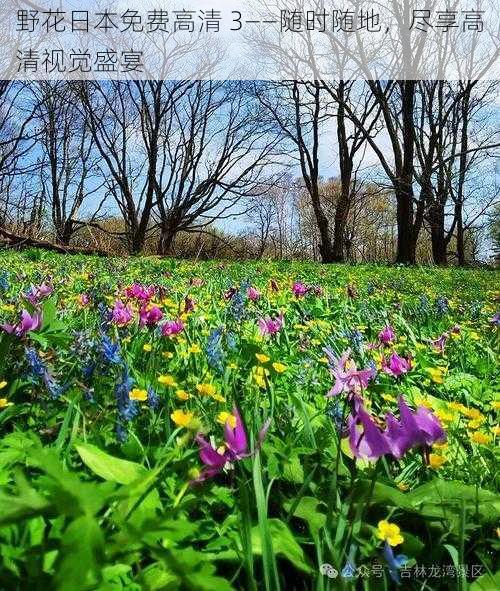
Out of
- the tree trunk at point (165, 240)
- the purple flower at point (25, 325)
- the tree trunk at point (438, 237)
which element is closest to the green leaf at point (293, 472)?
the purple flower at point (25, 325)

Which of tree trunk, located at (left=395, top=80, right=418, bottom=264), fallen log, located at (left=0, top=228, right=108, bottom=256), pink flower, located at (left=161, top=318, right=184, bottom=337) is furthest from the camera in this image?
tree trunk, located at (left=395, top=80, right=418, bottom=264)

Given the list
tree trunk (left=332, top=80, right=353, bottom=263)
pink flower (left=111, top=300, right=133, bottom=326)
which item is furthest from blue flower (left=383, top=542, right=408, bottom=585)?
tree trunk (left=332, top=80, right=353, bottom=263)

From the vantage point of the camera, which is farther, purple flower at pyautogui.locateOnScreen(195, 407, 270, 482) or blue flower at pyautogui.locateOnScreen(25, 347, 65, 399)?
blue flower at pyautogui.locateOnScreen(25, 347, 65, 399)

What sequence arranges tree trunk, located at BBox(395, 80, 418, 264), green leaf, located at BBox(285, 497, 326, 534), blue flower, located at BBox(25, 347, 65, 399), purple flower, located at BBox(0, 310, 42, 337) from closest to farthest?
green leaf, located at BBox(285, 497, 326, 534)
blue flower, located at BBox(25, 347, 65, 399)
purple flower, located at BBox(0, 310, 42, 337)
tree trunk, located at BBox(395, 80, 418, 264)

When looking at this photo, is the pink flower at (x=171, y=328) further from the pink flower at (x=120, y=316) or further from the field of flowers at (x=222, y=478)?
the pink flower at (x=120, y=316)

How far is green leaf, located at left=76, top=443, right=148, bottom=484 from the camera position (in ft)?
2.79

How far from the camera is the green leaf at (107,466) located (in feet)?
2.79

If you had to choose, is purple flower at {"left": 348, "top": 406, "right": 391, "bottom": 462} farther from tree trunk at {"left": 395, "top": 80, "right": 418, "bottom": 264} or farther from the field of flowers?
tree trunk at {"left": 395, "top": 80, "right": 418, "bottom": 264}

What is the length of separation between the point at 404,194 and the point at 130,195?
12340 mm

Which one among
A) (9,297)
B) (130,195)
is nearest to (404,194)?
(130,195)

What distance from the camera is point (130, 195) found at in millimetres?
23625

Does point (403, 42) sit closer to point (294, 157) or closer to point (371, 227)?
point (294, 157)

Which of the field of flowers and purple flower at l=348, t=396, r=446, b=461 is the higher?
purple flower at l=348, t=396, r=446, b=461

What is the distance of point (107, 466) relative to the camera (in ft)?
2.87
